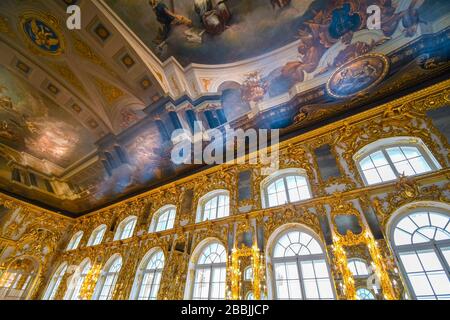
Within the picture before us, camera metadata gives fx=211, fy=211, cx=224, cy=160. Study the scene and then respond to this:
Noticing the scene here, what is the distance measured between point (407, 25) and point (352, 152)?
3.98 meters

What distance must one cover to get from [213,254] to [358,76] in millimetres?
7459

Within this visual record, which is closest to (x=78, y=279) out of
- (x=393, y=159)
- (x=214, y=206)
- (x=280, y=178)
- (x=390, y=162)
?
(x=214, y=206)

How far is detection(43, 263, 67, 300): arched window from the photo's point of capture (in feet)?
36.6

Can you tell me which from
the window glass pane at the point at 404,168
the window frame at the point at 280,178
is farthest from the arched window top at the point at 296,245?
the window glass pane at the point at 404,168

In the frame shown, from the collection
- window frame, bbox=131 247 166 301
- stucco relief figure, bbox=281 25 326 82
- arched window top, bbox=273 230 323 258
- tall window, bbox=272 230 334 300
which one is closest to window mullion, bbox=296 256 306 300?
tall window, bbox=272 230 334 300

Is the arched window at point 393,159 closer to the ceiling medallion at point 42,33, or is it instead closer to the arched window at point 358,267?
the arched window at point 358,267

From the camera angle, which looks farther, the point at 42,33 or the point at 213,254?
the point at 42,33

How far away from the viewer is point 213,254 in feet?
23.2

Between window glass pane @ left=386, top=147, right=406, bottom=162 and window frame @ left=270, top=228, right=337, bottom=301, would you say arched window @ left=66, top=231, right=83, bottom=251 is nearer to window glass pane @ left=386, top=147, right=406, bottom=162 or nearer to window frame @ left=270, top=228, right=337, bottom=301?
window frame @ left=270, top=228, right=337, bottom=301

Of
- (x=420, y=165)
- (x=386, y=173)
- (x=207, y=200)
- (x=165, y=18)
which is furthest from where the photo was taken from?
(x=207, y=200)

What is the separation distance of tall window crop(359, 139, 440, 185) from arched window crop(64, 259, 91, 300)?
1263cm

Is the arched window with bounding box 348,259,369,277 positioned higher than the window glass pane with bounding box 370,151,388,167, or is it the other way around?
the window glass pane with bounding box 370,151,388,167

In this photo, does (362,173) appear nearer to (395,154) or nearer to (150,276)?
(395,154)
